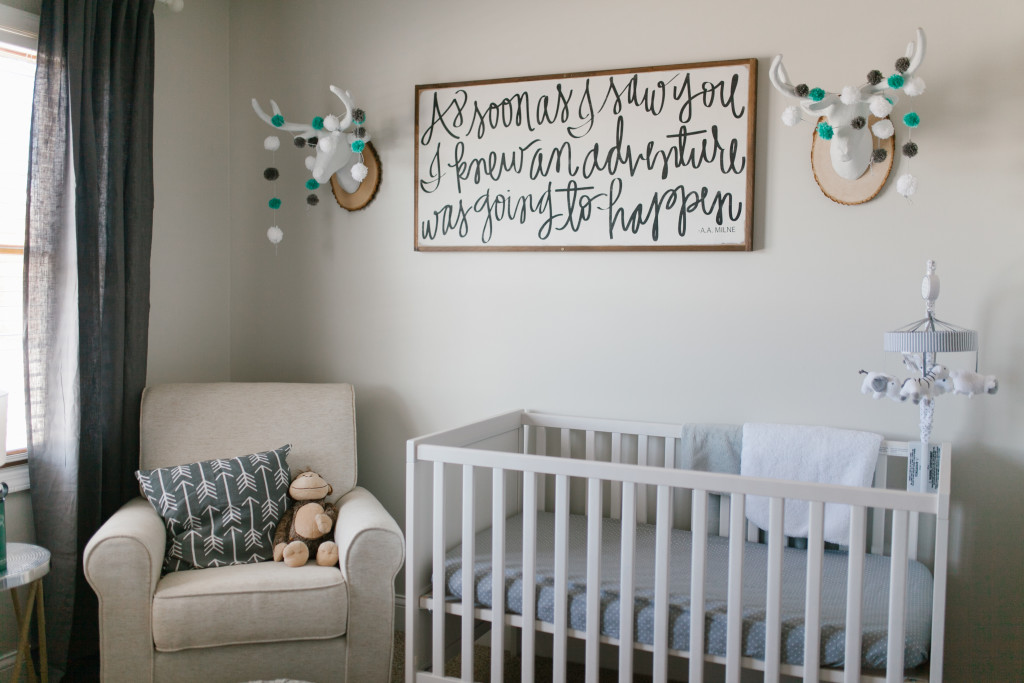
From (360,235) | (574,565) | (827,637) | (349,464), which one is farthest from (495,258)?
(827,637)

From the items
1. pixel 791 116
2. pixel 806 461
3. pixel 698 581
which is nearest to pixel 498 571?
pixel 698 581

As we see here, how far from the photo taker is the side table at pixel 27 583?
2.06 metres

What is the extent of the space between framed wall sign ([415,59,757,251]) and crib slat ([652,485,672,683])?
90cm

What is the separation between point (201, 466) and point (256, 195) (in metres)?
1.17

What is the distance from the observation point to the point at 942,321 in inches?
88.7

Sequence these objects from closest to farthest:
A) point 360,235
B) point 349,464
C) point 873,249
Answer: point 873,249, point 349,464, point 360,235

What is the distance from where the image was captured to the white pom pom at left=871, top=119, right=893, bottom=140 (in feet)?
7.24

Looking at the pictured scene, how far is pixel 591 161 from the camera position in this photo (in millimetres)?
2662

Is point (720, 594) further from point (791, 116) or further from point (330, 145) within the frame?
point (330, 145)

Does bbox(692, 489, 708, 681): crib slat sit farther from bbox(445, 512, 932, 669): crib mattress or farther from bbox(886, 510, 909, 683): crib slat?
bbox(886, 510, 909, 683): crib slat

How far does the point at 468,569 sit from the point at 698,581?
24.0 inches

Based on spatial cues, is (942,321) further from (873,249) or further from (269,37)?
(269,37)

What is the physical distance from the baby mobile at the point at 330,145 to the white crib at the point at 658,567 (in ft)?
3.43

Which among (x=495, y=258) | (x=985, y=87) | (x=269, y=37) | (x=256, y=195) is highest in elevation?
(x=269, y=37)
